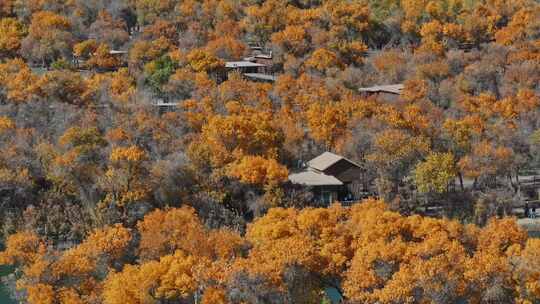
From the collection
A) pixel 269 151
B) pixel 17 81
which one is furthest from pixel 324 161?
pixel 17 81

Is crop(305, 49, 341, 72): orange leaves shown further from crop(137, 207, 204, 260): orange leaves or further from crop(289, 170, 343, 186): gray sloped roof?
crop(137, 207, 204, 260): orange leaves

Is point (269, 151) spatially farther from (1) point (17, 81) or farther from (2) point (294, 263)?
(1) point (17, 81)

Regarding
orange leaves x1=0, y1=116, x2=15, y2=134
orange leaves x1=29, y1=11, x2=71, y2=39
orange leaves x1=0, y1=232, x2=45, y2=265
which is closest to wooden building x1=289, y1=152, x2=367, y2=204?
orange leaves x1=0, y1=116, x2=15, y2=134

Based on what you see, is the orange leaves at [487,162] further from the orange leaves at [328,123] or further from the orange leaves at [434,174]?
the orange leaves at [328,123]

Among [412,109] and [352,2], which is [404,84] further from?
[352,2]

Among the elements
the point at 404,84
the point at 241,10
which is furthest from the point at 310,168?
the point at 241,10

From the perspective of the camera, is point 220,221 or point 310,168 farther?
point 310,168
